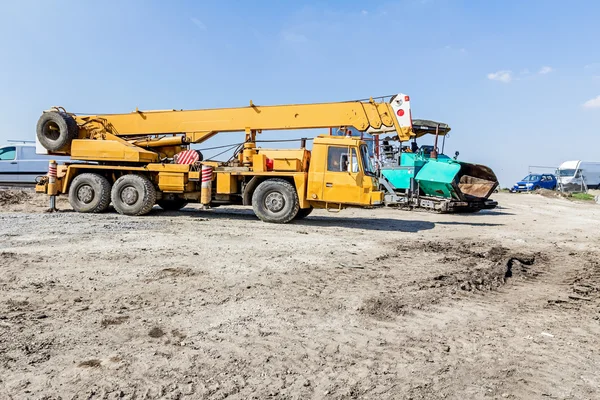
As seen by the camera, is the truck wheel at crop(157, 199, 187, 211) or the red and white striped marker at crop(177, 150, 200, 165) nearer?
the red and white striped marker at crop(177, 150, 200, 165)

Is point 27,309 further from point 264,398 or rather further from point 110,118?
point 110,118

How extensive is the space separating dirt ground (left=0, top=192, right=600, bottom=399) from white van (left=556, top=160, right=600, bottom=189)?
105 feet

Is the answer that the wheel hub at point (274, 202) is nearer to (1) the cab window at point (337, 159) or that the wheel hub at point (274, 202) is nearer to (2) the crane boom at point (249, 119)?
(1) the cab window at point (337, 159)

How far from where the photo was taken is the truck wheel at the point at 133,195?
12328 millimetres

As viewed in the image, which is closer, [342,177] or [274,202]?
[342,177]

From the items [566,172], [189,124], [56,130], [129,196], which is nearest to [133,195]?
[129,196]

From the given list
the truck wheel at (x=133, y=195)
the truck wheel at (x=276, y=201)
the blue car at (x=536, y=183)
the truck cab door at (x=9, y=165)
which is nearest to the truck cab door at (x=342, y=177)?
the truck wheel at (x=276, y=201)

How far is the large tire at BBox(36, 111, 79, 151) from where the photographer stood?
42.2 feet

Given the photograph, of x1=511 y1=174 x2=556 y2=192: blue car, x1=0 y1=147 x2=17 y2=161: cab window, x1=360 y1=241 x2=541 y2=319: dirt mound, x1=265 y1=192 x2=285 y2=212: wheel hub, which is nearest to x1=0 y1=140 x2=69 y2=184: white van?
x1=0 y1=147 x2=17 y2=161: cab window

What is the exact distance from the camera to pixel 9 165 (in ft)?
59.6

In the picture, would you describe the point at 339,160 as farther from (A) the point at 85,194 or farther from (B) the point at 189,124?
(A) the point at 85,194

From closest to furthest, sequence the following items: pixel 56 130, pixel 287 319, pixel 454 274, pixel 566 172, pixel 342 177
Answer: pixel 287 319 < pixel 454 274 < pixel 342 177 < pixel 56 130 < pixel 566 172

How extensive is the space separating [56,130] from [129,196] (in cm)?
313

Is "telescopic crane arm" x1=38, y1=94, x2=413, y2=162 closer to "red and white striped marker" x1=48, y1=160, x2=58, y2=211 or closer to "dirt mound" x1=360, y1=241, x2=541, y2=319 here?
"red and white striped marker" x1=48, y1=160, x2=58, y2=211
